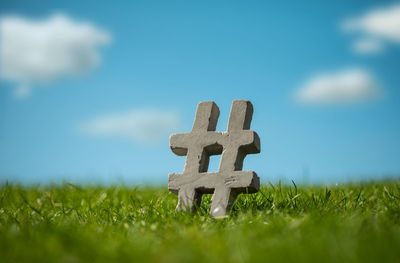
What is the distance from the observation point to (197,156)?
4.52m

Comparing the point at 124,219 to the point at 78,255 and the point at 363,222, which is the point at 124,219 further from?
the point at 363,222

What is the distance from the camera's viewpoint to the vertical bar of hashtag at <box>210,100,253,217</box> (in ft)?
14.0

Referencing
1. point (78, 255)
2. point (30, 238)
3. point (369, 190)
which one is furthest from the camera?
point (369, 190)

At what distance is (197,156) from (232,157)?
42cm

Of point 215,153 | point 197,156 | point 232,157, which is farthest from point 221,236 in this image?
point 215,153

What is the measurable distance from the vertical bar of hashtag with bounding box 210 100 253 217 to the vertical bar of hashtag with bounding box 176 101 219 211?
0.25 meters

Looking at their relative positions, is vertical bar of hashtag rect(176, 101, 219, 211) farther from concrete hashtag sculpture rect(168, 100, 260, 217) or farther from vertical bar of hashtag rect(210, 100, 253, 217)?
vertical bar of hashtag rect(210, 100, 253, 217)

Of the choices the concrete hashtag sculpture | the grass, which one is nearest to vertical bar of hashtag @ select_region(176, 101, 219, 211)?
Answer: the concrete hashtag sculpture

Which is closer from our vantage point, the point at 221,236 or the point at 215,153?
the point at 221,236

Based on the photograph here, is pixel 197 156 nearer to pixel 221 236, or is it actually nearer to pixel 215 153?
pixel 215 153

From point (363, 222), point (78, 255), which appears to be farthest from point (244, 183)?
point (78, 255)

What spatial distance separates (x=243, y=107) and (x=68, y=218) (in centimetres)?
240

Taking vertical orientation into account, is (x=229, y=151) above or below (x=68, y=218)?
above

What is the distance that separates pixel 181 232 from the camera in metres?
3.40
